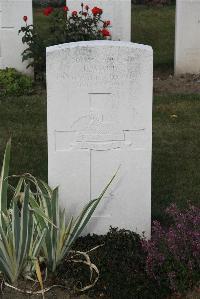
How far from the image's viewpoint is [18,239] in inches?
173

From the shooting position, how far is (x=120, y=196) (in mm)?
5020

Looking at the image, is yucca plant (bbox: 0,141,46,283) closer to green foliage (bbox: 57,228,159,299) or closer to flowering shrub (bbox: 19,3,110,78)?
green foliage (bbox: 57,228,159,299)

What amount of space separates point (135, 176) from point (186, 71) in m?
5.75

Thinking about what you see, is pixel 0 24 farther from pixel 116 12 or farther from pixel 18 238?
pixel 18 238

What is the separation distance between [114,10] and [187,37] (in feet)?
3.60

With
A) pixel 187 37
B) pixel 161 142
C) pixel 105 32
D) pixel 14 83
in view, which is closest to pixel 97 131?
pixel 161 142

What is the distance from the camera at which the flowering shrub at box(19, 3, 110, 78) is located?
31.8 ft

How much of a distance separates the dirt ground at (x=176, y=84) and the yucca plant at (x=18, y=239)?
535 centimetres

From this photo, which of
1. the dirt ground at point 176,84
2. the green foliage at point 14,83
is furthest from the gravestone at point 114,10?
the green foliage at point 14,83

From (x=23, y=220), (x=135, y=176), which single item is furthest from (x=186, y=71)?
(x=23, y=220)

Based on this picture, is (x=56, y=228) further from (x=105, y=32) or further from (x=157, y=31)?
(x=157, y=31)

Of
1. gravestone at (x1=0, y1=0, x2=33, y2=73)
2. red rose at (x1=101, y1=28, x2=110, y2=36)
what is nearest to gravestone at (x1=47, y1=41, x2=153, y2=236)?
red rose at (x1=101, y1=28, x2=110, y2=36)

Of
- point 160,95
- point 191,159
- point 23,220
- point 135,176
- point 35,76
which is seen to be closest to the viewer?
point 23,220

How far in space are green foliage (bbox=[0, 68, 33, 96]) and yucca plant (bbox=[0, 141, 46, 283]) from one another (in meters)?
4.96
